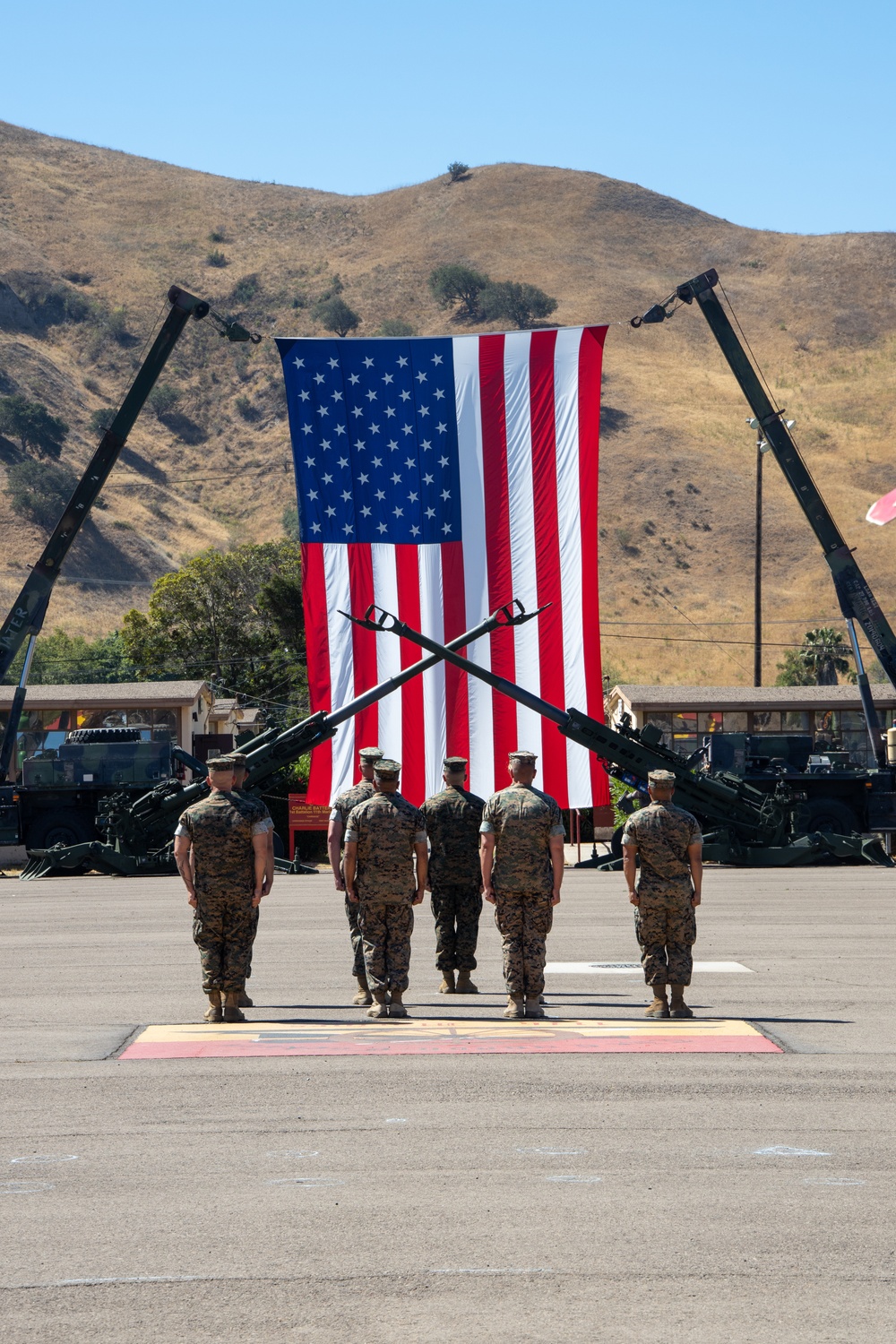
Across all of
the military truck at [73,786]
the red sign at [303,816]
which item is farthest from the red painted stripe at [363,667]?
the military truck at [73,786]

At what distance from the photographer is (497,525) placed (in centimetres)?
2344

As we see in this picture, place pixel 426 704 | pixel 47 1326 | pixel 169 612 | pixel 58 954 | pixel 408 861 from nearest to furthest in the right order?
pixel 47 1326 → pixel 408 861 → pixel 58 954 → pixel 426 704 → pixel 169 612

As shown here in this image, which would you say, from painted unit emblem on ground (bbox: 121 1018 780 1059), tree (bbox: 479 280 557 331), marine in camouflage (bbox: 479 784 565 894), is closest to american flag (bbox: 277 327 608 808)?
marine in camouflage (bbox: 479 784 565 894)

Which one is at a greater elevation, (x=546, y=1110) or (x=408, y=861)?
(x=408, y=861)

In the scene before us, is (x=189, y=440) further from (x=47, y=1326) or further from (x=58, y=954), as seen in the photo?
(x=47, y=1326)

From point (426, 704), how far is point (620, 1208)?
55.0 feet

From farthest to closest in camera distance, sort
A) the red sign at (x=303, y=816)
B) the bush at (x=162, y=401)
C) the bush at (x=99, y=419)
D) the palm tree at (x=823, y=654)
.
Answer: the bush at (x=162, y=401) < the bush at (x=99, y=419) < the palm tree at (x=823, y=654) < the red sign at (x=303, y=816)

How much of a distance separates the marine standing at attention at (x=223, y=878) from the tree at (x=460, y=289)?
116142 mm

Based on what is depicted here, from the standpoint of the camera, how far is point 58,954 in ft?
47.8

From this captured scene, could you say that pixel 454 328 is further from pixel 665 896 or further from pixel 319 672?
pixel 665 896

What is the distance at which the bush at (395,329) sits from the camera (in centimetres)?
11862

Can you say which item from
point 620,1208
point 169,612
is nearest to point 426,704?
point 620,1208

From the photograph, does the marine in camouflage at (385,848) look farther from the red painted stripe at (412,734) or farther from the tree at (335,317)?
the tree at (335,317)

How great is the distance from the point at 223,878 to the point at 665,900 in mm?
2886
